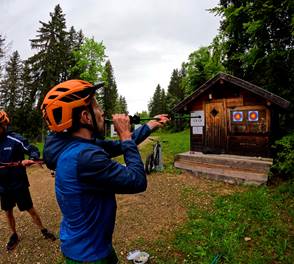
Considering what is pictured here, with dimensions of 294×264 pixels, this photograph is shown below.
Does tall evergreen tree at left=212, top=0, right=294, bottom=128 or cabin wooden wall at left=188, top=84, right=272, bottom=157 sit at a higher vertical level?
tall evergreen tree at left=212, top=0, right=294, bottom=128

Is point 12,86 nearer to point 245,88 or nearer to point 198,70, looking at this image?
point 198,70

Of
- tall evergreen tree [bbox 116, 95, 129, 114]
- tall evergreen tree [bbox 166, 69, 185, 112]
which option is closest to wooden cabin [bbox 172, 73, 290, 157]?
tall evergreen tree [bbox 166, 69, 185, 112]

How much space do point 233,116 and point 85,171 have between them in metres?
10.8

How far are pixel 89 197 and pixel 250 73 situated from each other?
16.6 meters

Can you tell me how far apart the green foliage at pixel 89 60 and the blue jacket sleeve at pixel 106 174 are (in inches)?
1452

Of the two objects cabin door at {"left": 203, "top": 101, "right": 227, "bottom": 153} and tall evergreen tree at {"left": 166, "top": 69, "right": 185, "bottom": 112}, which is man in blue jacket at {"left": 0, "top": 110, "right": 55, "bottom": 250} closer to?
cabin door at {"left": 203, "top": 101, "right": 227, "bottom": 153}

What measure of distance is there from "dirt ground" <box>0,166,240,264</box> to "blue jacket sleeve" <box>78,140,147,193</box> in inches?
143

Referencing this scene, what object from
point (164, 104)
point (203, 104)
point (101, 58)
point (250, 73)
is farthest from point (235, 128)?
point (164, 104)

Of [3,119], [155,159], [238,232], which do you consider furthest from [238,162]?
[3,119]

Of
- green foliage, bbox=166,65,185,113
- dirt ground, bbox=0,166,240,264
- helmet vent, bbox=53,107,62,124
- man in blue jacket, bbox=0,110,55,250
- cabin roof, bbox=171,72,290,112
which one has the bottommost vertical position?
dirt ground, bbox=0,166,240,264

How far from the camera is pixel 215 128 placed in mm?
12203

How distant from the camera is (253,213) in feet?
21.8

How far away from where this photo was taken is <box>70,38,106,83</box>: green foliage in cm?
3709

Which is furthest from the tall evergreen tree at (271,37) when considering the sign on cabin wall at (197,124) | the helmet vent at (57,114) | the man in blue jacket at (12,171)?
the helmet vent at (57,114)
